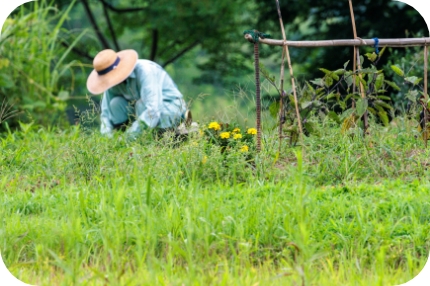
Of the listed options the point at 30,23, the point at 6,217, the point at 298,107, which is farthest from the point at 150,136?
the point at 30,23

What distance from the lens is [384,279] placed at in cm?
313

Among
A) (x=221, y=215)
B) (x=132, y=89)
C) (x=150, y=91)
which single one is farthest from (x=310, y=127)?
(x=132, y=89)

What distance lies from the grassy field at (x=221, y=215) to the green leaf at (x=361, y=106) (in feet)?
0.58

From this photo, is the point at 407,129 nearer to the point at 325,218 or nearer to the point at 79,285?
the point at 325,218

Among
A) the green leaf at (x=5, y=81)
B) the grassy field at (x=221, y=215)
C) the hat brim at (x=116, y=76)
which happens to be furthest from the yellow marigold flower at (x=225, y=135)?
the green leaf at (x=5, y=81)

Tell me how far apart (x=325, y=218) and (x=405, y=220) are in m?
0.42

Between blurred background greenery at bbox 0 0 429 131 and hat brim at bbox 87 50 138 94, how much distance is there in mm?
335

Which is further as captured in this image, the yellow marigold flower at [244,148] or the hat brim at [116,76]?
the hat brim at [116,76]

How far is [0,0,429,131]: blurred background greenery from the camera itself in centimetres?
698

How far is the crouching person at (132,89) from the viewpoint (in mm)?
5824

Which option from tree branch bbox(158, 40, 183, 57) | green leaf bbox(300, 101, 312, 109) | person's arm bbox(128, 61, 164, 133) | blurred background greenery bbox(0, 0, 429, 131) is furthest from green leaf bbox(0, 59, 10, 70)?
tree branch bbox(158, 40, 183, 57)

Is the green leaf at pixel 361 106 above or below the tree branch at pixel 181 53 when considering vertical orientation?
above

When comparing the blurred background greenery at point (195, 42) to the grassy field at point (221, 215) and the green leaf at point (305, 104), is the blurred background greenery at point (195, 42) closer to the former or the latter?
the green leaf at point (305, 104)

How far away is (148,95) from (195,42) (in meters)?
6.63
